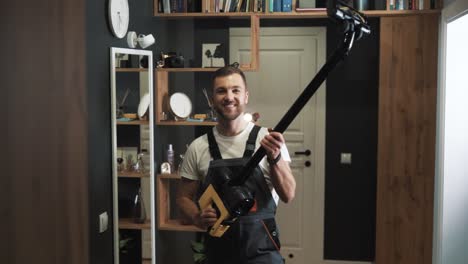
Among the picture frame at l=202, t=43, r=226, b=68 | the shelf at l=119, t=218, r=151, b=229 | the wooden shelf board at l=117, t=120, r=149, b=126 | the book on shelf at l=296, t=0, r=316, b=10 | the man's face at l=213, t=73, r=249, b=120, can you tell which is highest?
the book on shelf at l=296, t=0, r=316, b=10

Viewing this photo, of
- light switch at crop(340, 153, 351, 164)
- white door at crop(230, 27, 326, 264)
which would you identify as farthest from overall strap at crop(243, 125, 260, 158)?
light switch at crop(340, 153, 351, 164)

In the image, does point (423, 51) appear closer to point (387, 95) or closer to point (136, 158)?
point (387, 95)

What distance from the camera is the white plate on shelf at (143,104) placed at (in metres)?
3.18

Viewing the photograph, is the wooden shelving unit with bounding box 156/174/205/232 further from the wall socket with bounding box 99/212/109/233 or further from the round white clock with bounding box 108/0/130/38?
the round white clock with bounding box 108/0/130/38

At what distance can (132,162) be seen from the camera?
3.06m

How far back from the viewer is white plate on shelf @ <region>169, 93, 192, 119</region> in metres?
3.65

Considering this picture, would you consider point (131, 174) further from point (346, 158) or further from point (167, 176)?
point (346, 158)

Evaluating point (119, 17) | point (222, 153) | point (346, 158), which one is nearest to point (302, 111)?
point (346, 158)

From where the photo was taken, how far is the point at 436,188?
358 cm

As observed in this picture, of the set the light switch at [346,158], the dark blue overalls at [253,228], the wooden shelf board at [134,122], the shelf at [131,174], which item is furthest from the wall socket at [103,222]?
the light switch at [346,158]

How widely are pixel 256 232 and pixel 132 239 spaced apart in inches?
54.5

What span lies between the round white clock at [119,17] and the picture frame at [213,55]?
80cm

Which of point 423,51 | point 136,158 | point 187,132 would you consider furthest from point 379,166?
point 136,158

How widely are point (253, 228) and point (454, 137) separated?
2072 millimetres
